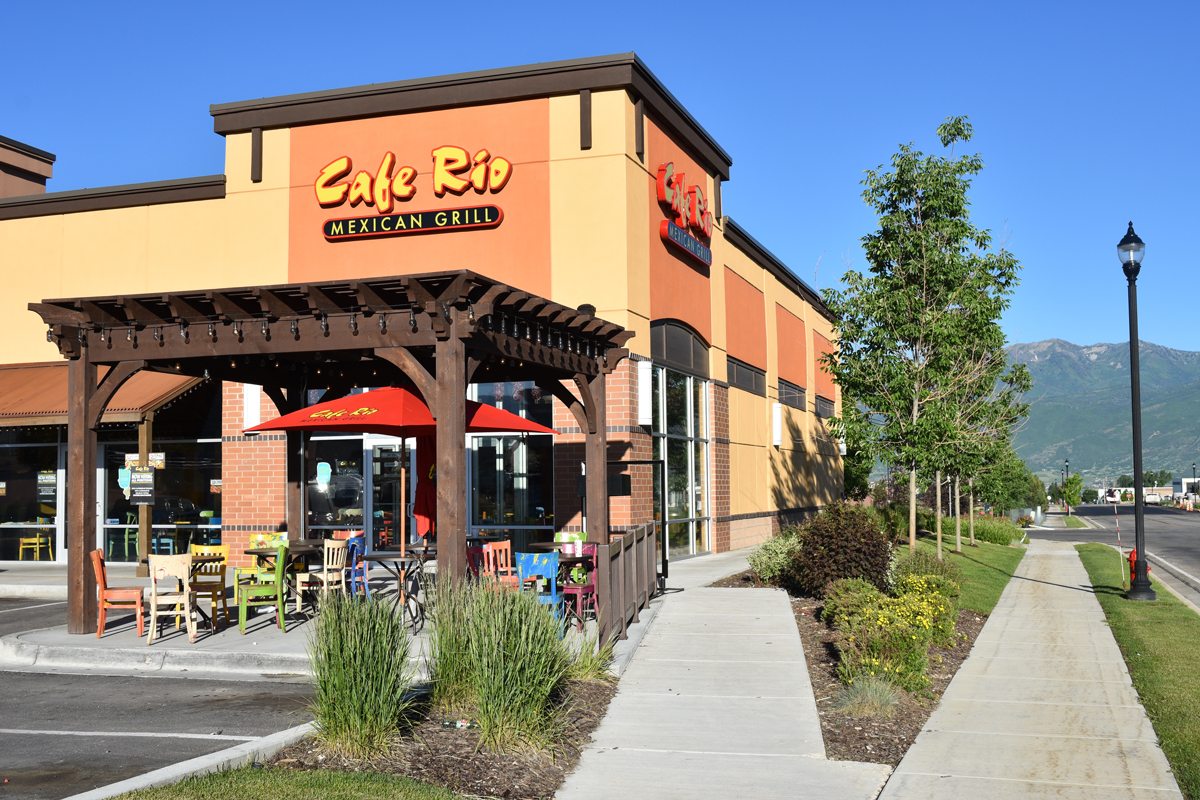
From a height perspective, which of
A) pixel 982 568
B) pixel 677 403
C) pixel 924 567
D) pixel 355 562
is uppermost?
pixel 677 403

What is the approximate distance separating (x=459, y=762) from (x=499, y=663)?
74cm

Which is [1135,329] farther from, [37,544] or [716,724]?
[37,544]

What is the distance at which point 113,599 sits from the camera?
1287 cm

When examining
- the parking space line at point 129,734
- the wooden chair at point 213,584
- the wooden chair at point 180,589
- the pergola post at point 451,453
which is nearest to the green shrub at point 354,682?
the parking space line at point 129,734

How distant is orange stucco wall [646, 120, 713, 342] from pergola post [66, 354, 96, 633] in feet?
37.3

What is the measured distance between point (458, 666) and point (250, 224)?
17.1 metres

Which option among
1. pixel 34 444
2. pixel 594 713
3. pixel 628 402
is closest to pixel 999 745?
pixel 594 713

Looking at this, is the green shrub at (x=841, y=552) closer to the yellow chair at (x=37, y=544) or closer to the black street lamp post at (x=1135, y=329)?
the black street lamp post at (x=1135, y=329)

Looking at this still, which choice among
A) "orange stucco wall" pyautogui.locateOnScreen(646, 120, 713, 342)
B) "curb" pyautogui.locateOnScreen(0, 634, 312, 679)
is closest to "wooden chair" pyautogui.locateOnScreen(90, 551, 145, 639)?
"curb" pyautogui.locateOnScreen(0, 634, 312, 679)

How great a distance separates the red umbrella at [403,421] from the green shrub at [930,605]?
5.30 meters

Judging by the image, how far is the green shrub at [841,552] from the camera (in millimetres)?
15602

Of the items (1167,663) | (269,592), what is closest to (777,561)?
(1167,663)

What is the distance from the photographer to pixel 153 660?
1184 cm

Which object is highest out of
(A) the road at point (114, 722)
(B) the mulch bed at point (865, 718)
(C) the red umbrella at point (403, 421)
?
(C) the red umbrella at point (403, 421)
